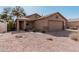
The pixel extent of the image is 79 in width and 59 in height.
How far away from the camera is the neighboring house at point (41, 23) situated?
7.14 meters

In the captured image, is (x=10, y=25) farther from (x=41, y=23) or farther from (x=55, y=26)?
(x=55, y=26)

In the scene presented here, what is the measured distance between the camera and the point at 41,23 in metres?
8.33

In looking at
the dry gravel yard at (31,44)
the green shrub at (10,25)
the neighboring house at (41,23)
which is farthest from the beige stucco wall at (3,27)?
the dry gravel yard at (31,44)

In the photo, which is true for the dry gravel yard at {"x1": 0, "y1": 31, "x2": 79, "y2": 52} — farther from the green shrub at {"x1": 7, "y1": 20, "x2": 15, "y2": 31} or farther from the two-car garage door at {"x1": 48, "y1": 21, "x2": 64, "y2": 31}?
the two-car garage door at {"x1": 48, "y1": 21, "x2": 64, "y2": 31}

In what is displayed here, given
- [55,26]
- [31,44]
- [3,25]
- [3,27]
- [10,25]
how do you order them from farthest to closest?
[55,26] < [3,25] < [3,27] < [10,25] < [31,44]

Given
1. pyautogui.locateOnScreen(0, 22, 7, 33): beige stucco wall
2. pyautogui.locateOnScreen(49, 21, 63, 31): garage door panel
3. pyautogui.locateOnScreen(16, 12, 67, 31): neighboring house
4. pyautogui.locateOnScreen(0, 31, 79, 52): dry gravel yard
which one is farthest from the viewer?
pyautogui.locateOnScreen(49, 21, 63, 31): garage door panel

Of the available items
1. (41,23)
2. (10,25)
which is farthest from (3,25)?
(41,23)

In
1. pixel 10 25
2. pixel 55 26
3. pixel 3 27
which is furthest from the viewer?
pixel 55 26

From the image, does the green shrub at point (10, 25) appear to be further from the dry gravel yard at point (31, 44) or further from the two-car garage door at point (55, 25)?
the two-car garage door at point (55, 25)

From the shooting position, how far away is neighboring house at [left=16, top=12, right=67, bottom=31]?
23.4 ft

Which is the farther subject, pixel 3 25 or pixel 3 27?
pixel 3 25

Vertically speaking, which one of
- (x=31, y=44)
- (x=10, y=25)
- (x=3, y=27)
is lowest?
(x=31, y=44)

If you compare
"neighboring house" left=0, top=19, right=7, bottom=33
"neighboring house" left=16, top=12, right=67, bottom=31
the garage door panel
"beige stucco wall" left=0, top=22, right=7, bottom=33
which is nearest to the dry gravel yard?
"neighboring house" left=16, top=12, right=67, bottom=31
